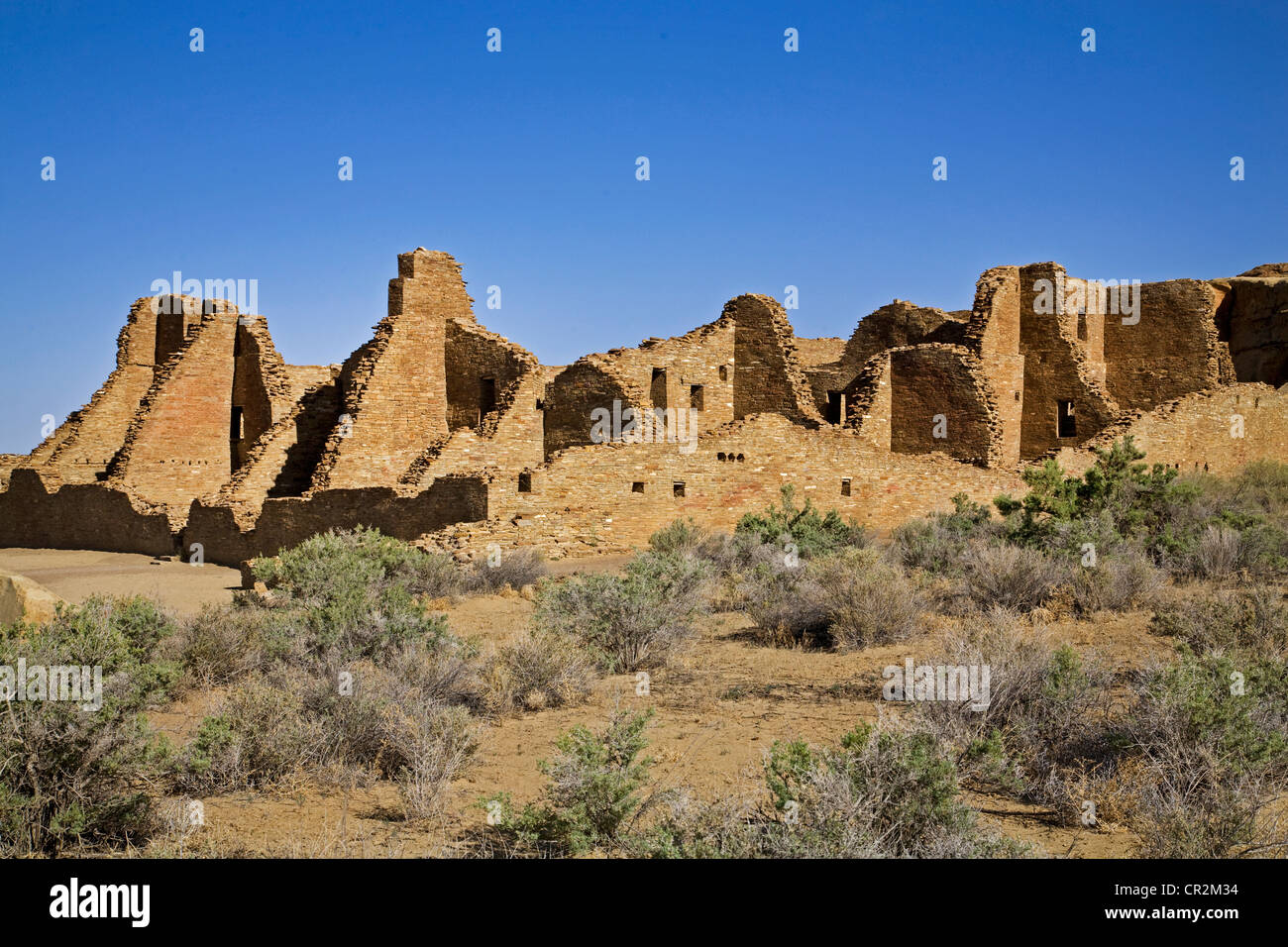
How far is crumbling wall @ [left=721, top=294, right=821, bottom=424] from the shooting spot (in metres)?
23.7

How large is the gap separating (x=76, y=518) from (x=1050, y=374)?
2445 cm

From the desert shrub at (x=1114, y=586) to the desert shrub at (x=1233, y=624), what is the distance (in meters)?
0.69

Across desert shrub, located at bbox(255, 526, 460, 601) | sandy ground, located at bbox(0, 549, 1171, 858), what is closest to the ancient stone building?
desert shrub, located at bbox(255, 526, 460, 601)

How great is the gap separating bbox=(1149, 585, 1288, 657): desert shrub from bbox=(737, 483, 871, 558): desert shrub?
550 centimetres

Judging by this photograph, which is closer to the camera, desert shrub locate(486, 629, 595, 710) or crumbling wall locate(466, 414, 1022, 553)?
desert shrub locate(486, 629, 595, 710)

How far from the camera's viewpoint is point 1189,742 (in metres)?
5.34

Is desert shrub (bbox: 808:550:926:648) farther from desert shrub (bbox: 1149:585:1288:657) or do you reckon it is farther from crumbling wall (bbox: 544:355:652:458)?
crumbling wall (bbox: 544:355:652:458)

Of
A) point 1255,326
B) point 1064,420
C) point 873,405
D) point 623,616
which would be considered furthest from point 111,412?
point 1255,326

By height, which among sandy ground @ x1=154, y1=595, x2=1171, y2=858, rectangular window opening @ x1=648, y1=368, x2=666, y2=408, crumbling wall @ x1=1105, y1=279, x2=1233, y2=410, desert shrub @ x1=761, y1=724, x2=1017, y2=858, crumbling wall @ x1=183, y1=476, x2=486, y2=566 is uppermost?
crumbling wall @ x1=1105, y1=279, x2=1233, y2=410

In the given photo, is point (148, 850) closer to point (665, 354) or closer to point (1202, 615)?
point (1202, 615)

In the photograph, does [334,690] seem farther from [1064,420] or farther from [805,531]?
[1064,420]

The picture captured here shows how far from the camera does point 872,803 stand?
4258 millimetres

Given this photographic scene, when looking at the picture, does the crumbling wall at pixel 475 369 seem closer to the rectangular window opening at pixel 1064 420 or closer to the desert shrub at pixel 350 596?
the desert shrub at pixel 350 596
